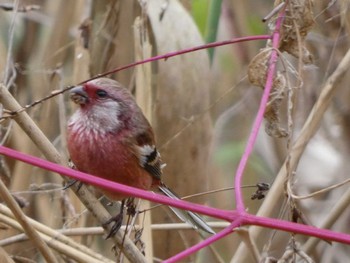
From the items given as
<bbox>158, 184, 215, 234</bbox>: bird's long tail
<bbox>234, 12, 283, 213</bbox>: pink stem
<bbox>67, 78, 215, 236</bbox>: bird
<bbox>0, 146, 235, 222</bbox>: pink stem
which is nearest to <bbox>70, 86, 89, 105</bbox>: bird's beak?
<bbox>67, 78, 215, 236</bbox>: bird

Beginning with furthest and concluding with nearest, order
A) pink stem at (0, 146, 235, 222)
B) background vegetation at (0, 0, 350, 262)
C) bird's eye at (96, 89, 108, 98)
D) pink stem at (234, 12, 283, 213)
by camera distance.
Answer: background vegetation at (0, 0, 350, 262)
bird's eye at (96, 89, 108, 98)
pink stem at (234, 12, 283, 213)
pink stem at (0, 146, 235, 222)

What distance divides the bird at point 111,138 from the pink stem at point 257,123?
48 centimetres

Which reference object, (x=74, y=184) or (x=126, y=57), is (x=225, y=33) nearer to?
(x=126, y=57)

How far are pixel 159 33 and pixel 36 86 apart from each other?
0.50 metres

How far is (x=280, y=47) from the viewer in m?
1.85

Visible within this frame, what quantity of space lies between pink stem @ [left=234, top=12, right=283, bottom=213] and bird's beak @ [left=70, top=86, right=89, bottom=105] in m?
0.53

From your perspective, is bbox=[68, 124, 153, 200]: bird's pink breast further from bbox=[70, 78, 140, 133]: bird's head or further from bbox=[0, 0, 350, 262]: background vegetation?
bbox=[0, 0, 350, 262]: background vegetation

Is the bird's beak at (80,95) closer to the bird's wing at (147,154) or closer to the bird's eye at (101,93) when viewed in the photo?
the bird's eye at (101,93)

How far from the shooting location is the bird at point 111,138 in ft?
6.53

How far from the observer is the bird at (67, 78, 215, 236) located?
199 cm

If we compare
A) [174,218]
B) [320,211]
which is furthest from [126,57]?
[320,211]

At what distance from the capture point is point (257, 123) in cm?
142

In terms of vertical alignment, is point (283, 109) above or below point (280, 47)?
below

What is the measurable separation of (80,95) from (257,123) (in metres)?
0.75
